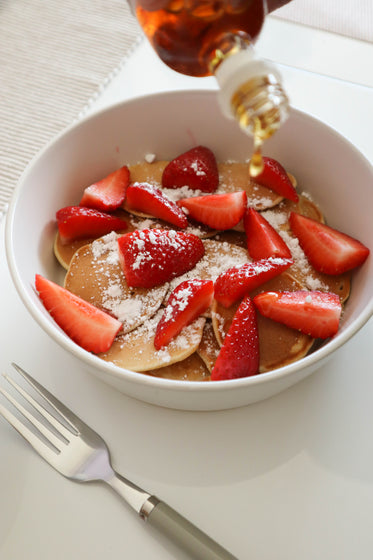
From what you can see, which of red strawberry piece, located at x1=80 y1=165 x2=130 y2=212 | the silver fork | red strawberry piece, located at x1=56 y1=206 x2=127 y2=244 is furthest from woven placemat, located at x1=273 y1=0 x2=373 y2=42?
the silver fork

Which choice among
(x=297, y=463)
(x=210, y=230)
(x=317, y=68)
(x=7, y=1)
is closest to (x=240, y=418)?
(x=297, y=463)

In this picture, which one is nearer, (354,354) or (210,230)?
(354,354)

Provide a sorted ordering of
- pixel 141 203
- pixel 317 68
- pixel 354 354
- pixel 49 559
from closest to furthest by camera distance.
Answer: pixel 49 559 → pixel 354 354 → pixel 141 203 → pixel 317 68

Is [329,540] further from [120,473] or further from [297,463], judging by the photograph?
[120,473]

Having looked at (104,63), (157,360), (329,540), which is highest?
(104,63)

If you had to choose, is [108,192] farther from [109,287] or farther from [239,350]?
[239,350]

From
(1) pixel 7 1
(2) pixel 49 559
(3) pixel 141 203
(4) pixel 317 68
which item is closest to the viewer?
(2) pixel 49 559
